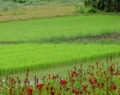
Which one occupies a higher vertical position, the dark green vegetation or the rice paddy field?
the rice paddy field

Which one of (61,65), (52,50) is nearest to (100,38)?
(52,50)

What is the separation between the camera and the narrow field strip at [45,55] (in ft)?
40.5

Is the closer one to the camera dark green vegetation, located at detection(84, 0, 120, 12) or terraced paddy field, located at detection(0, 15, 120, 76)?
terraced paddy field, located at detection(0, 15, 120, 76)

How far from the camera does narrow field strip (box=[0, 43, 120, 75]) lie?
486 inches

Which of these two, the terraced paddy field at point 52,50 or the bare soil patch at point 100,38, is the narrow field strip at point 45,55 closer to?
the terraced paddy field at point 52,50

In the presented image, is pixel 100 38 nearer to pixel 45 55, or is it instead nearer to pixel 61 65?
pixel 45 55

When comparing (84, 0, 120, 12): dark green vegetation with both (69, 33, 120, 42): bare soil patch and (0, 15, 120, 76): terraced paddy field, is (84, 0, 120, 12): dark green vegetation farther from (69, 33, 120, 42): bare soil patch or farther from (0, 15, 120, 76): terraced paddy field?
(69, 33, 120, 42): bare soil patch

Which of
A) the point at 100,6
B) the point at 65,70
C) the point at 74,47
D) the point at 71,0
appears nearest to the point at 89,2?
the point at 100,6

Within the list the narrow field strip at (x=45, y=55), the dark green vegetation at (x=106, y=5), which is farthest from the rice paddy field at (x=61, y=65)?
the dark green vegetation at (x=106, y=5)

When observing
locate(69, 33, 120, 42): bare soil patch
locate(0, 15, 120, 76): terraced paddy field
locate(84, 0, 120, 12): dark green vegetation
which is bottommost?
locate(84, 0, 120, 12): dark green vegetation

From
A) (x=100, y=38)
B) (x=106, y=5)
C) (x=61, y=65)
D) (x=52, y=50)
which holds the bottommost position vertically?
(x=106, y=5)

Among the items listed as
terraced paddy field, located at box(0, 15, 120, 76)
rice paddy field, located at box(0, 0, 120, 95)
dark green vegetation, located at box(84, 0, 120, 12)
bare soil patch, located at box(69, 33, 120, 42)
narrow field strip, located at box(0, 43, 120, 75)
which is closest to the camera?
rice paddy field, located at box(0, 0, 120, 95)

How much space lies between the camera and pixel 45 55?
46.3ft

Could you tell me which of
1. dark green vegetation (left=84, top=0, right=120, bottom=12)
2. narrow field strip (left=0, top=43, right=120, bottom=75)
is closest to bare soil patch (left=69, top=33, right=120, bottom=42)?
narrow field strip (left=0, top=43, right=120, bottom=75)
